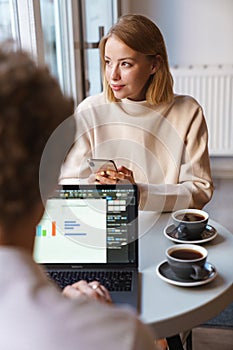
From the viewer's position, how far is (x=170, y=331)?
3.11 feet

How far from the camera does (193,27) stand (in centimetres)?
375

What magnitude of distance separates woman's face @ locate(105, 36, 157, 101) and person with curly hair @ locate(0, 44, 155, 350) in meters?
1.07

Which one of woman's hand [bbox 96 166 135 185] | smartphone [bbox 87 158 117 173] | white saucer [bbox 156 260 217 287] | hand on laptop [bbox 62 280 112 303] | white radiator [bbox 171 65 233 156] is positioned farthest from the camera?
white radiator [bbox 171 65 233 156]

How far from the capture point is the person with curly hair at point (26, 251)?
→ 52 centimetres

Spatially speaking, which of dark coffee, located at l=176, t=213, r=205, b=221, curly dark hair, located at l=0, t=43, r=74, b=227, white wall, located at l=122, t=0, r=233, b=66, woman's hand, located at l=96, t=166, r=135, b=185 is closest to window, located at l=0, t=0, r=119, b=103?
white wall, located at l=122, t=0, r=233, b=66

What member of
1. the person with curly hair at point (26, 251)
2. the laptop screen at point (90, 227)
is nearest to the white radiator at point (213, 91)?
the laptop screen at point (90, 227)

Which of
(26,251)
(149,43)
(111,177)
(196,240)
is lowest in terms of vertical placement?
(196,240)

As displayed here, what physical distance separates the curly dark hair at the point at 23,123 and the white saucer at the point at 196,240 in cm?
72

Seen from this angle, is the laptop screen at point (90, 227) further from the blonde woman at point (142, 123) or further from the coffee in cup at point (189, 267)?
the blonde woman at point (142, 123)

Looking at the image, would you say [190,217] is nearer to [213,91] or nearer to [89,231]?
[89,231]

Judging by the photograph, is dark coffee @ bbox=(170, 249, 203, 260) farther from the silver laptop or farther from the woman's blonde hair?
the woman's blonde hair

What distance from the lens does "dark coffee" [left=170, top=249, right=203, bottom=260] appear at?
3.65 ft

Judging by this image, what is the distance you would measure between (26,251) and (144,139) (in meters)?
1.15

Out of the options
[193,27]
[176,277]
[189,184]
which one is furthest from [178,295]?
[193,27]
